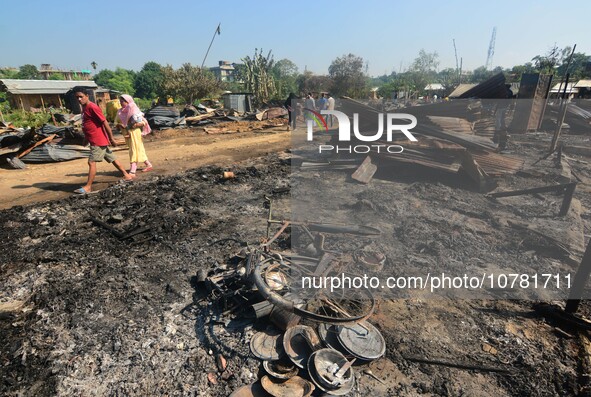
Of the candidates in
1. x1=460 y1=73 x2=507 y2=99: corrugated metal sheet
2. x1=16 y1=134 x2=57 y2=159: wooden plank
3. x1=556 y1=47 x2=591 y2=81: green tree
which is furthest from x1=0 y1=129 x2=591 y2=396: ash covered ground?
x1=556 y1=47 x2=591 y2=81: green tree

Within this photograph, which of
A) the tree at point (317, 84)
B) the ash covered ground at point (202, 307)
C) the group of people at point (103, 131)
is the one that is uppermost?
the tree at point (317, 84)

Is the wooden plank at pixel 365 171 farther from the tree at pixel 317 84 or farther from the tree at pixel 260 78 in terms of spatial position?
the tree at pixel 317 84

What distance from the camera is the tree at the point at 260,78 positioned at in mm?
26984

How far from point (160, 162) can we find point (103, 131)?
9.86 ft

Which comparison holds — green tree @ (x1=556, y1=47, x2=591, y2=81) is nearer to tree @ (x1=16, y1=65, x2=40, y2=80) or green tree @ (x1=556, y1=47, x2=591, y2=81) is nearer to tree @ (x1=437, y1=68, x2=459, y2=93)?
tree @ (x1=437, y1=68, x2=459, y2=93)

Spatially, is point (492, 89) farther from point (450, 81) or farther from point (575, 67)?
point (450, 81)

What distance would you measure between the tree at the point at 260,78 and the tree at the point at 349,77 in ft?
53.8

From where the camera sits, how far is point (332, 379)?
2652mm

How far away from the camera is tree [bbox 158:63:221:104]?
2300 cm

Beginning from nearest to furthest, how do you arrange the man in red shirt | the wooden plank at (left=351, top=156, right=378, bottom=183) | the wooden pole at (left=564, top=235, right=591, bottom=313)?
1. the wooden pole at (left=564, top=235, right=591, bottom=313)
2. the man in red shirt
3. the wooden plank at (left=351, top=156, right=378, bottom=183)

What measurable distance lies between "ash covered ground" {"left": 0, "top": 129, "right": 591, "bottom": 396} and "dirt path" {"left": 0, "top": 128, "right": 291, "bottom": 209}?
4.18ft

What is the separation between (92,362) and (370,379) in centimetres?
252

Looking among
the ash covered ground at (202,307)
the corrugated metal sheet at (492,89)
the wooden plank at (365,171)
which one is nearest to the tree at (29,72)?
the corrugated metal sheet at (492,89)

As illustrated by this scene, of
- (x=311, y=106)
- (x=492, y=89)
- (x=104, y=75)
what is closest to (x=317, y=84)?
(x=492, y=89)
